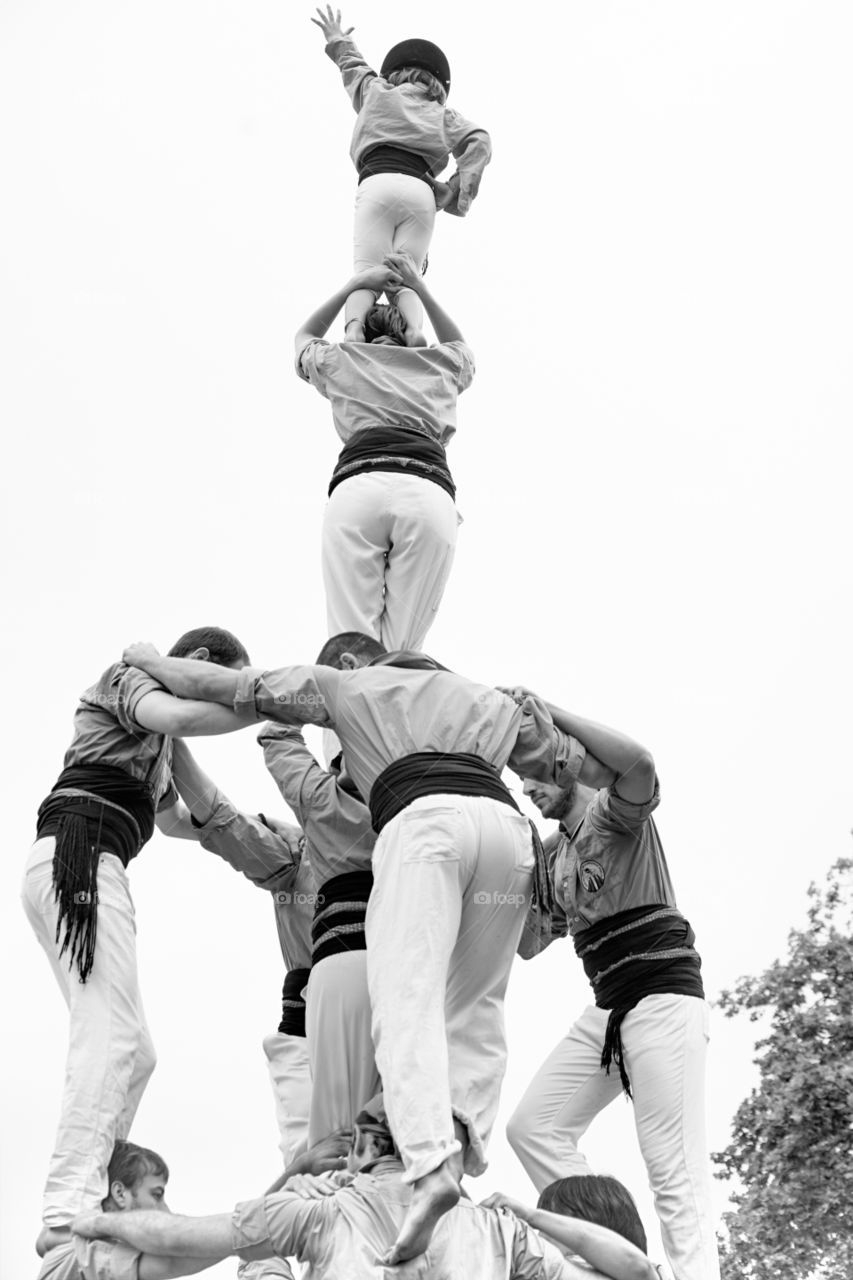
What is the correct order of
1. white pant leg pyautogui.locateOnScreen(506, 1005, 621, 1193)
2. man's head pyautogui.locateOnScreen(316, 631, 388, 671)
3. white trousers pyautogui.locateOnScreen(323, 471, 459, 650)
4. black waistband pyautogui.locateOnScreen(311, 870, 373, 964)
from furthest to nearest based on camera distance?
1. white trousers pyautogui.locateOnScreen(323, 471, 459, 650)
2. white pant leg pyautogui.locateOnScreen(506, 1005, 621, 1193)
3. man's head pyautogui.locateOnScreen(316, 631, 388, 671)
4. black waistband pyautogui.locateOnScreen(311, 870, 373, 964)

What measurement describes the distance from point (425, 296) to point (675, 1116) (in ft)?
15.7

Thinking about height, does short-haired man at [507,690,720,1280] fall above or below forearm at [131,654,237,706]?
below

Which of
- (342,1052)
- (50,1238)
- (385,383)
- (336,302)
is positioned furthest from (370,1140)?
(336,302)

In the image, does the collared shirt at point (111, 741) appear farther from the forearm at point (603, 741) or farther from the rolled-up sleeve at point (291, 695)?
the forearm at point (603, 741)

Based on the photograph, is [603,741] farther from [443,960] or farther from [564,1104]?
[564,1104]

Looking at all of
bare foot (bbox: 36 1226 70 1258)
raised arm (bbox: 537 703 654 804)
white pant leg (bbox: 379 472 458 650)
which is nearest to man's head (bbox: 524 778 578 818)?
raised arm (bbox: 537 703 654 804)

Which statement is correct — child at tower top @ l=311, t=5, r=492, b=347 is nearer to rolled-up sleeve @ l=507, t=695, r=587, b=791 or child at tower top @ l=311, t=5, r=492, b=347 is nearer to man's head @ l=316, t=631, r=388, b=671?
man's head @ l=316, t=631, r=388, b=671

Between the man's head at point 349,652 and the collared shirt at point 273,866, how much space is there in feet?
3.93

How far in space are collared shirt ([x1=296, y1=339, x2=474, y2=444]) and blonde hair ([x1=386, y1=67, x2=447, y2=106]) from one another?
91.4 inches

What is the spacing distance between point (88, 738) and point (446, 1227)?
113 inches

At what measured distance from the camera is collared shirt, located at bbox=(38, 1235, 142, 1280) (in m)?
5.48

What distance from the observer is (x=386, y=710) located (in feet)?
20.5

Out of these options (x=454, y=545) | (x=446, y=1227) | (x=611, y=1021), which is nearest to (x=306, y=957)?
(x=611, y=1021)
